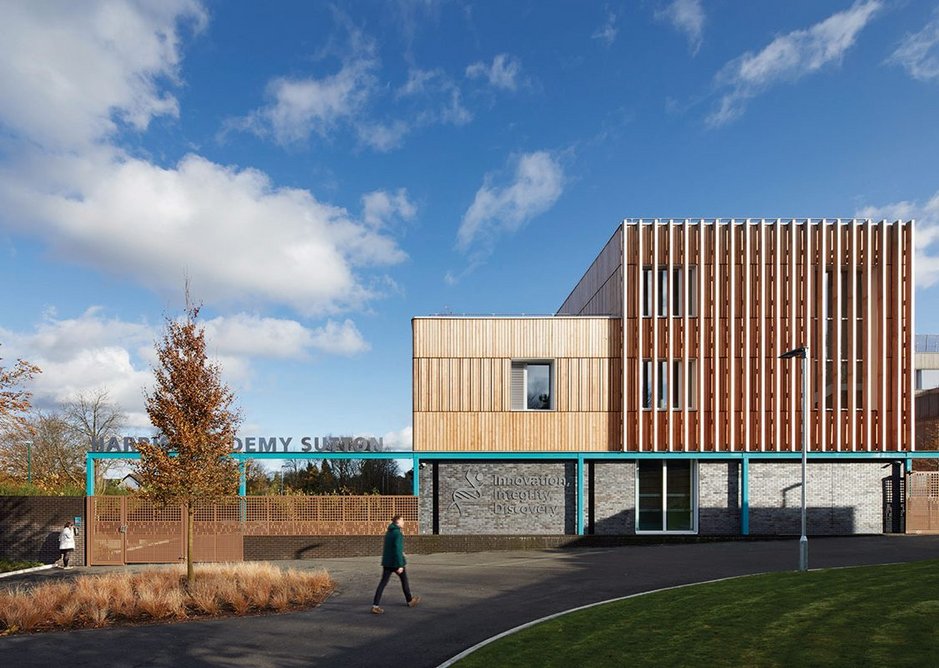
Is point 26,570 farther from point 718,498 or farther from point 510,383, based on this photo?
point 718,498

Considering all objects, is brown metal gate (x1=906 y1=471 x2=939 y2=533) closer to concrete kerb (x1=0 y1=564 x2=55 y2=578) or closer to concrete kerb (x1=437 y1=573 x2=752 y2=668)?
concrete kerb (x1=437 y1=573 x2=752 y2=668)

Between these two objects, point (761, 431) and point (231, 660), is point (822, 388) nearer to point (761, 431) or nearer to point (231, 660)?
point (761, 431)

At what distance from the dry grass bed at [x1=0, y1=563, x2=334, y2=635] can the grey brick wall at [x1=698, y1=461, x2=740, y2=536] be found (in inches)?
592

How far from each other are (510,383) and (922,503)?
15408 millimetres

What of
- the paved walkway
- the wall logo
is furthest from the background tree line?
the paved walkway

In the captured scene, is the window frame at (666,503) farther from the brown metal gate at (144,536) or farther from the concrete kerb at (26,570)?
the concrete kerb at (26,570)

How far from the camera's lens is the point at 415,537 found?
77.4 feet

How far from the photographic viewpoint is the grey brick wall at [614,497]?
24406mm

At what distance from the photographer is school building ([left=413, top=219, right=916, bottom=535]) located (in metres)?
24.3

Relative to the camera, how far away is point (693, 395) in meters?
24.9

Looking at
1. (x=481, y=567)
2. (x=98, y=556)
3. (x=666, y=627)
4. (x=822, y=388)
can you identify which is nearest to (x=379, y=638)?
(x=666, y=627)

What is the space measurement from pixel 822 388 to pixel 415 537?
51.7 feet

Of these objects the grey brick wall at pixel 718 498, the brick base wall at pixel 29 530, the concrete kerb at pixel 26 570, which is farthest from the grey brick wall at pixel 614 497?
the concrete kerb at pixel 26 570

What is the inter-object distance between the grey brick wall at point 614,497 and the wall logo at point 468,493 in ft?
13.0
